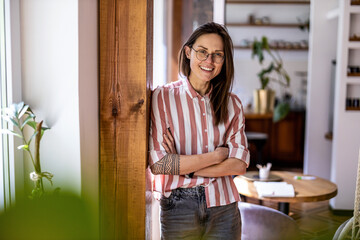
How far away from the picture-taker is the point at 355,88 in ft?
14.4

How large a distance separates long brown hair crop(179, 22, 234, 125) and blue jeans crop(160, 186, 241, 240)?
0.35m

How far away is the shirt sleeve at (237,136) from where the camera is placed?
1735 millimetres

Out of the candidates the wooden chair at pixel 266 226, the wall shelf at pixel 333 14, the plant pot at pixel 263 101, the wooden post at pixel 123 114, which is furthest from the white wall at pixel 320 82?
the wooden post at pixel 123 114

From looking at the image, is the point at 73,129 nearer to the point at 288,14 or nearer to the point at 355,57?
the point at 355,57

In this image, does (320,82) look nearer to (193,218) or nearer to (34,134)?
(193,218)

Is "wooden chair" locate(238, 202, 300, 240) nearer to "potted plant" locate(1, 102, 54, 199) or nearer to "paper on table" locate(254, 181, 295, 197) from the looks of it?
"paper on table" locate(254, 181, 295, 197)

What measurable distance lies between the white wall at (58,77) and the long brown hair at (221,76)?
54cm

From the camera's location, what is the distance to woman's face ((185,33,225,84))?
170cm

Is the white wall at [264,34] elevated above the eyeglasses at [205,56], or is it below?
above

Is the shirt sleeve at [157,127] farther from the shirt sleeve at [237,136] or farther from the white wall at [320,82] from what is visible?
the white wall at [320,82]

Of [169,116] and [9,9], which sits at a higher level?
[9,9]

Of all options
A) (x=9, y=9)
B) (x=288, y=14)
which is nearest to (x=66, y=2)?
(x=9, y=9)

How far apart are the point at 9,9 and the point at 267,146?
583 cm

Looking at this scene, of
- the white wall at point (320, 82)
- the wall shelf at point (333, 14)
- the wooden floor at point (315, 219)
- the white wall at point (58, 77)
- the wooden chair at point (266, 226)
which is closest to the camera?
the white wall at point (58, 77)
